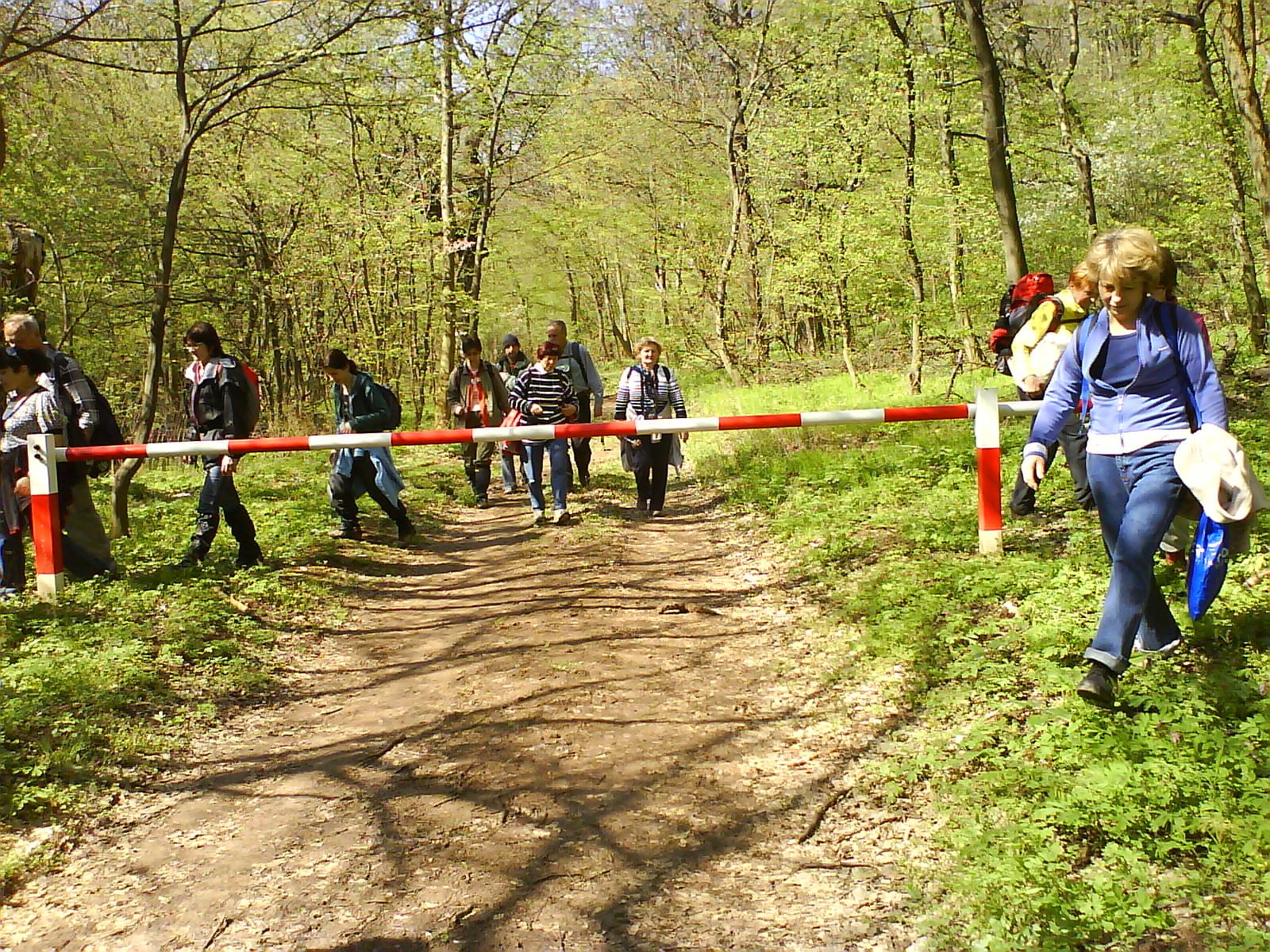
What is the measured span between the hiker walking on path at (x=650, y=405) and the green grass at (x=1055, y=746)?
130 inches

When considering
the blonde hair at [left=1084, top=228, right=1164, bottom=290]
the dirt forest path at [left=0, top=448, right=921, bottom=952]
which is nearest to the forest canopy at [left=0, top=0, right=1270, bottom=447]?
the dirt forest path at [left=0, top=448, right=921, bottom=952]

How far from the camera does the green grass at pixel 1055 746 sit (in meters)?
2.88

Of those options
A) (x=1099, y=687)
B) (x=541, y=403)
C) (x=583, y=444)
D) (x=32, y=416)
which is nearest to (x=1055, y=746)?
(x=1099, y=687)

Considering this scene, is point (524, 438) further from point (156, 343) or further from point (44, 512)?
point (156, 343)

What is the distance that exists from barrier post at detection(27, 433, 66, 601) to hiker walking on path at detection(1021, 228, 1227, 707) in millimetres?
6515

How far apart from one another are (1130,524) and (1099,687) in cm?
65

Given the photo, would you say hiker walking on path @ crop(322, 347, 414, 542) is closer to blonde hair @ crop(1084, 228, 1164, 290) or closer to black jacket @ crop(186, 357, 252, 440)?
black jacket @ crop(186, 357, 252, 440)

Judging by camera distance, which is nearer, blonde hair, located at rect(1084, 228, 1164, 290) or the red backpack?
blonde hair, located at rect(1084, 228, 1164, 290)

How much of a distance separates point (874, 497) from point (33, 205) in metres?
13.1

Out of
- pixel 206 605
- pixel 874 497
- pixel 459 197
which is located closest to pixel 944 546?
pixel 874 497

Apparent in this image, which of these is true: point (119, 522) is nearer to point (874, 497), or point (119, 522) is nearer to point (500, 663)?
point (500, 663)

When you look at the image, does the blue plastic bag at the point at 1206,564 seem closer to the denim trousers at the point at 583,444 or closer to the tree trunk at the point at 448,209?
the denim trousers at the point at 583,444

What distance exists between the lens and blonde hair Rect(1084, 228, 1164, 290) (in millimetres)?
3697

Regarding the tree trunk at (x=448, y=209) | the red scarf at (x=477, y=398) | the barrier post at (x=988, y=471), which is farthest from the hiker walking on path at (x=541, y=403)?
the tree trunk at (x=448, y=209)
